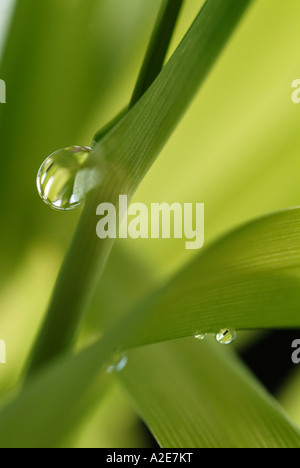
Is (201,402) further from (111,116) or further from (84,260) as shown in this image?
(111,116)

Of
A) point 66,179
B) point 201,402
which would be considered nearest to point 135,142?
point 66,179

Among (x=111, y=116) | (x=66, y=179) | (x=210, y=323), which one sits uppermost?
(x=111, y=116)

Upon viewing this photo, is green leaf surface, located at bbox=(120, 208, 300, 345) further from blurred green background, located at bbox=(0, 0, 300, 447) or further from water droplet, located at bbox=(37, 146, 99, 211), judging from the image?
blurred green background, located at bbox=(0, 0, 300, 447)

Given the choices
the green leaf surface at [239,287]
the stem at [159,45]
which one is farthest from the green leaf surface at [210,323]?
the stem at [159,45]
